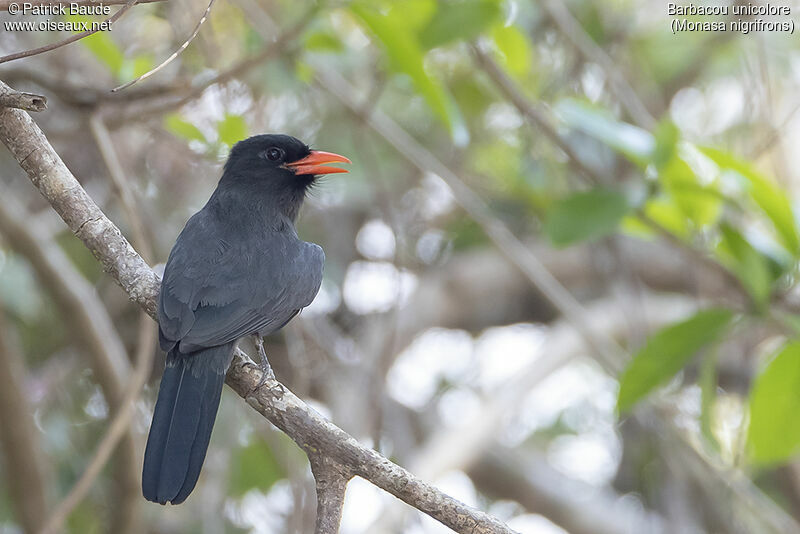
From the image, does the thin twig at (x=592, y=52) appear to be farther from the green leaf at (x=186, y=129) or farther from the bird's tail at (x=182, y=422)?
the bird's tail at (x=182, y=422)

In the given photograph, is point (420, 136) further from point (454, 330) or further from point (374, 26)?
point (374, 26)

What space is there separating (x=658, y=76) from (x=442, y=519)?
3889 mm

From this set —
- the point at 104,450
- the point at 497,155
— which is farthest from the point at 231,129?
the point at 497,155

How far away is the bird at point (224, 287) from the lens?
2217 millimetres

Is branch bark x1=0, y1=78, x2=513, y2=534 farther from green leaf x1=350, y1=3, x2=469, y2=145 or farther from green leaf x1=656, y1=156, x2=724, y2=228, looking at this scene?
green leaf x1=656, y1=156, x2=724, y2=228

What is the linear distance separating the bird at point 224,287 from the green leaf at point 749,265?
1330 millimetres

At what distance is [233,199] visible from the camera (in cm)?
301

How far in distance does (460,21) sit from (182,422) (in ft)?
5.36

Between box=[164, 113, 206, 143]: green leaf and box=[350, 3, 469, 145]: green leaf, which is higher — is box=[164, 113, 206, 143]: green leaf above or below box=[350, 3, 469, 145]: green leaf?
above

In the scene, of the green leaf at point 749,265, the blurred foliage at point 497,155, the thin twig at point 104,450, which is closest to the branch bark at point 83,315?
the blurred foliage at point 497,155

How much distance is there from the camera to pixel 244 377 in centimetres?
234

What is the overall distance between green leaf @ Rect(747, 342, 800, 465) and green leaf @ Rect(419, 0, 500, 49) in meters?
1.43

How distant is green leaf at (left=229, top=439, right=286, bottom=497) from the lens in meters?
4.70

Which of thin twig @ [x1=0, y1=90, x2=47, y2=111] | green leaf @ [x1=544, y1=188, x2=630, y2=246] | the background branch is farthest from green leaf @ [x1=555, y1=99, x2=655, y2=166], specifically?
the background branch
